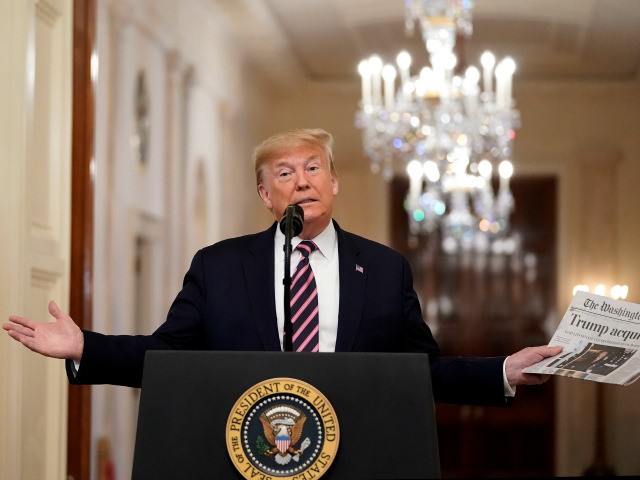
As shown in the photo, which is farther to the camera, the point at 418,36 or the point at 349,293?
the point at 418,36

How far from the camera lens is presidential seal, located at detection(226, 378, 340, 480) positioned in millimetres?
2002

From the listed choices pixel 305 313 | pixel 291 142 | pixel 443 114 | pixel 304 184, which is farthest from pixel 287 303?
pixel 443 114

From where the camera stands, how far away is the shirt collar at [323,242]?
8.92ft

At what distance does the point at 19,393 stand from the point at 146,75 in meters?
4.07

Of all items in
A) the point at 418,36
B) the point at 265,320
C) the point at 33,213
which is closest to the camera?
the point at 265,320

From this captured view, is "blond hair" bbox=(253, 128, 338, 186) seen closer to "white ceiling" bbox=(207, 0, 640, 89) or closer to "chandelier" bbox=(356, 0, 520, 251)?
"chandelier" bbox=(356, 0, 520, 251)

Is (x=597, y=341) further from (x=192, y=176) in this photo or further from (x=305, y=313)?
(x=192, y=176)

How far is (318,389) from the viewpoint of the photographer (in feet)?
6.66

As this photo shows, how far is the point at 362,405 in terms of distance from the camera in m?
2.04

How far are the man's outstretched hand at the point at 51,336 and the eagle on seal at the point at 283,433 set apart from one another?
0.60 metres

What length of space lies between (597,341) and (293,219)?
2.31 ft

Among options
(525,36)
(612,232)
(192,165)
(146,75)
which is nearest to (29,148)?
(146,75)

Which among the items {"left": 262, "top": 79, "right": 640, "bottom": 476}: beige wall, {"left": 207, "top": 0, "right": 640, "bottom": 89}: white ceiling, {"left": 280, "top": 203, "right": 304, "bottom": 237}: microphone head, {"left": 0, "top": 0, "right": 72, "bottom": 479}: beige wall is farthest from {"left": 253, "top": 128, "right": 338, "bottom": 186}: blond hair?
{"left": 262, "top": 79, "right": 640, "bottom": 476}: beige wall

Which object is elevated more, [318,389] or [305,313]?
[305,313]
